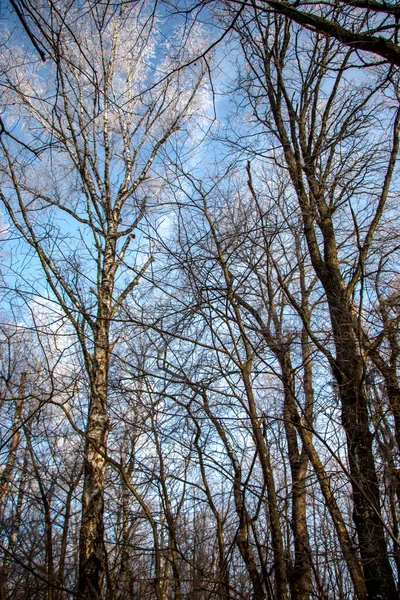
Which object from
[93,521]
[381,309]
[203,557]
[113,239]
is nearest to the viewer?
[203,557]

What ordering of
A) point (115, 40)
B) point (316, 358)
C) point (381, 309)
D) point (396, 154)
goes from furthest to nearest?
1. point (115, 40)
2. point (396, 154)
3. point (316, 358)
4. point (381, 309)

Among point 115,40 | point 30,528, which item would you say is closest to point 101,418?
point 30,528

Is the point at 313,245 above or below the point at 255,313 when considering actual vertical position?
above

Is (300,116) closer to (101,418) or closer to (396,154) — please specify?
(396,154)

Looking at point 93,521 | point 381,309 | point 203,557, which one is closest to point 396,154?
point 381,309

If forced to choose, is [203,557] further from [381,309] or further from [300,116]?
[300,116]

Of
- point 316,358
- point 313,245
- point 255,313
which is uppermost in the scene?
point 313,245

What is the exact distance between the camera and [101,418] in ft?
14.7

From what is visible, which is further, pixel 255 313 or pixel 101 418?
pixel 101 418

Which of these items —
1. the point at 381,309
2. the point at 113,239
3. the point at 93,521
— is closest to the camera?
the point at 381,309

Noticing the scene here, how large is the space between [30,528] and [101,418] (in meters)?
1.95

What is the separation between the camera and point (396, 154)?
350cm

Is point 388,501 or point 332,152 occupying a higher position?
point 332,152

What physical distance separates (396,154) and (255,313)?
1989 mm
